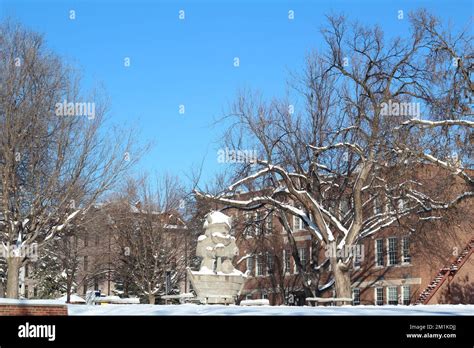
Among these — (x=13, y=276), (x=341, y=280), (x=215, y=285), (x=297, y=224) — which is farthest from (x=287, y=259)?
(x=215, y=285)

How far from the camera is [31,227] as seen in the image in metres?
35.8

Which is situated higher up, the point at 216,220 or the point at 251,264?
the point at 216,220

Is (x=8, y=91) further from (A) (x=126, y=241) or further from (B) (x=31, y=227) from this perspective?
(A) (x=126, y=241)

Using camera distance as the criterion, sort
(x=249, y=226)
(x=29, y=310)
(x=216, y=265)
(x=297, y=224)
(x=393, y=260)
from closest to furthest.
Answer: (x=29, y=310) → (x=216, y=265) → (x=249, y=226) → (x=393, y=260) → (x=297, y=224)

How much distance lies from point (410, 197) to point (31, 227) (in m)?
18.7

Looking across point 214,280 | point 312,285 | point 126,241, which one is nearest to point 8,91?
point 214,280

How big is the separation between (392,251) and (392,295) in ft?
10.4

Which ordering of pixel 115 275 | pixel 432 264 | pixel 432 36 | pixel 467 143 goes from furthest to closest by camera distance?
pixel 115 275 < pixel 432 264 < pixel 432 36 < pixel 467 143

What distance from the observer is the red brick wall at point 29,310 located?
1970cm

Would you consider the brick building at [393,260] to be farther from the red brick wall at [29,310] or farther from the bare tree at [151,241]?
the red brick wall at [29,310]

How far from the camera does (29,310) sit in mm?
20000

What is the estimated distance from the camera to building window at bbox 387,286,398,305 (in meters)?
52.2

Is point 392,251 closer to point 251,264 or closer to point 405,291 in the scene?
point 405,291

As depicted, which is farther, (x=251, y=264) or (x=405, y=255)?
(x=251, y=264)
